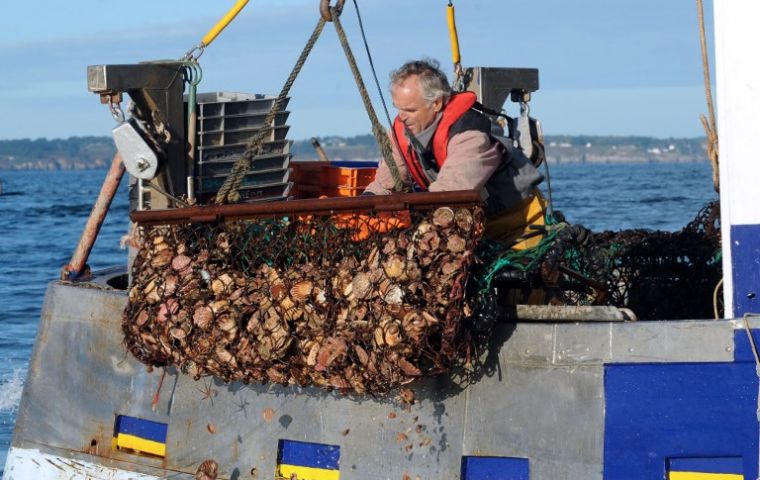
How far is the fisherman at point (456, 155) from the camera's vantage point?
5.32 metres

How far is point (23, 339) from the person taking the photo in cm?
1355

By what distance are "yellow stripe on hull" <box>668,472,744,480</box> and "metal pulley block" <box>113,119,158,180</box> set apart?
2710mm

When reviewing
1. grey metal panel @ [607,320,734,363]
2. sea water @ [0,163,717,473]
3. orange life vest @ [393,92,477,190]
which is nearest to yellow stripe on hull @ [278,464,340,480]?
grey metal panel @ [607,320,734,363]

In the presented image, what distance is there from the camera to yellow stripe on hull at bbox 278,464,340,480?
17.5ft

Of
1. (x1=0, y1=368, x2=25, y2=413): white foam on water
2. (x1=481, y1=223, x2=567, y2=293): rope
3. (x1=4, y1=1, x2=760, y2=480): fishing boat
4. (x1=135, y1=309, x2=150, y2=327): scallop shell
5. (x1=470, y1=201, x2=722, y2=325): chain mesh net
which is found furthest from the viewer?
(x1=0, y1=368, x2=25, y2=413): white foam on water

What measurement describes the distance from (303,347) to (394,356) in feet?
1.38

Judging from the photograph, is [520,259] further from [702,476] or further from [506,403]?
[702,476]

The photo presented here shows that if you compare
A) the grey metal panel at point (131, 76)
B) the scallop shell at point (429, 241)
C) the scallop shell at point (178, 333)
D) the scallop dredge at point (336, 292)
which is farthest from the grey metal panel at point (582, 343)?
the grey metal panel at point (131, 76)

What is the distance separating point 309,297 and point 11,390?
22.8 feet

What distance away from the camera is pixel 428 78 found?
545 centimetres

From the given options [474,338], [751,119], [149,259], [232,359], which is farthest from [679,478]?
[149,259]

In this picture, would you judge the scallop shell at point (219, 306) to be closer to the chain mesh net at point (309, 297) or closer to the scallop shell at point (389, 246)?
the chain mesh net at point (309, 297)

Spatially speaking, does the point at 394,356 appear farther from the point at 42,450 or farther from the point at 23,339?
the point at 23,339

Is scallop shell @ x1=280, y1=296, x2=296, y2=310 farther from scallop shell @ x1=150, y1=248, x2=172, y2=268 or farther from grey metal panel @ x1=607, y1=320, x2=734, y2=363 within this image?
grey metal panel @ x1=607, y1=320, x2=734, y2=363
